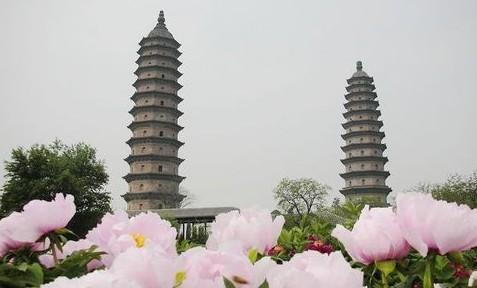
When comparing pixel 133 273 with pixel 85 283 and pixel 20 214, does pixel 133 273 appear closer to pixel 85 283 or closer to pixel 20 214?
pixel 85 283

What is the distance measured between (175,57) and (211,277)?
46166 millimetres

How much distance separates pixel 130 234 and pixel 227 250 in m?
0.40

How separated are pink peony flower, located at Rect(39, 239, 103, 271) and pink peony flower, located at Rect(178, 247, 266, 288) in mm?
608

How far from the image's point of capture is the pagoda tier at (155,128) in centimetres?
4078

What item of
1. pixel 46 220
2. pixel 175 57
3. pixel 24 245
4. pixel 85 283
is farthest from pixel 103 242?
pixel 175 57

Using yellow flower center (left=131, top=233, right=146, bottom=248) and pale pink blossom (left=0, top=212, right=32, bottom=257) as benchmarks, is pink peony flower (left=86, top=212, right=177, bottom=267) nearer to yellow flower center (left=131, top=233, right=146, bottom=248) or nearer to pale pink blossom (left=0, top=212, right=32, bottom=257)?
yellow flower center (left=131, top=233, right=146, bottom=248)

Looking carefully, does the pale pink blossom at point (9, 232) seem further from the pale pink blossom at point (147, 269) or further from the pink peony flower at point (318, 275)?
the pink peony flower at point (318, 275)

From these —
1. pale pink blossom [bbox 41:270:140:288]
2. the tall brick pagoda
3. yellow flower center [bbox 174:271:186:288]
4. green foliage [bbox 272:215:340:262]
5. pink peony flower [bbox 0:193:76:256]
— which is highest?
the tall brick pagoda

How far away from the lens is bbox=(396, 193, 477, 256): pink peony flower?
3.29 ft

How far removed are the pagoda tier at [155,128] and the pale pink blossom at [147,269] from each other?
129ft

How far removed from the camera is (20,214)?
1288 mm

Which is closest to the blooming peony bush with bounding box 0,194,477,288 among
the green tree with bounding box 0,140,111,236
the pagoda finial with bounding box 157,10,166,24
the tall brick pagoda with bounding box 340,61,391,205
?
the green tree with bounding box 0,140,111,236

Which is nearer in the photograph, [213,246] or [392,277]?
[213,246]

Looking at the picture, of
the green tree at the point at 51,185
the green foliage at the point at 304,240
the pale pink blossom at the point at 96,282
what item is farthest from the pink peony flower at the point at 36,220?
the green tree at the point at 51,185
